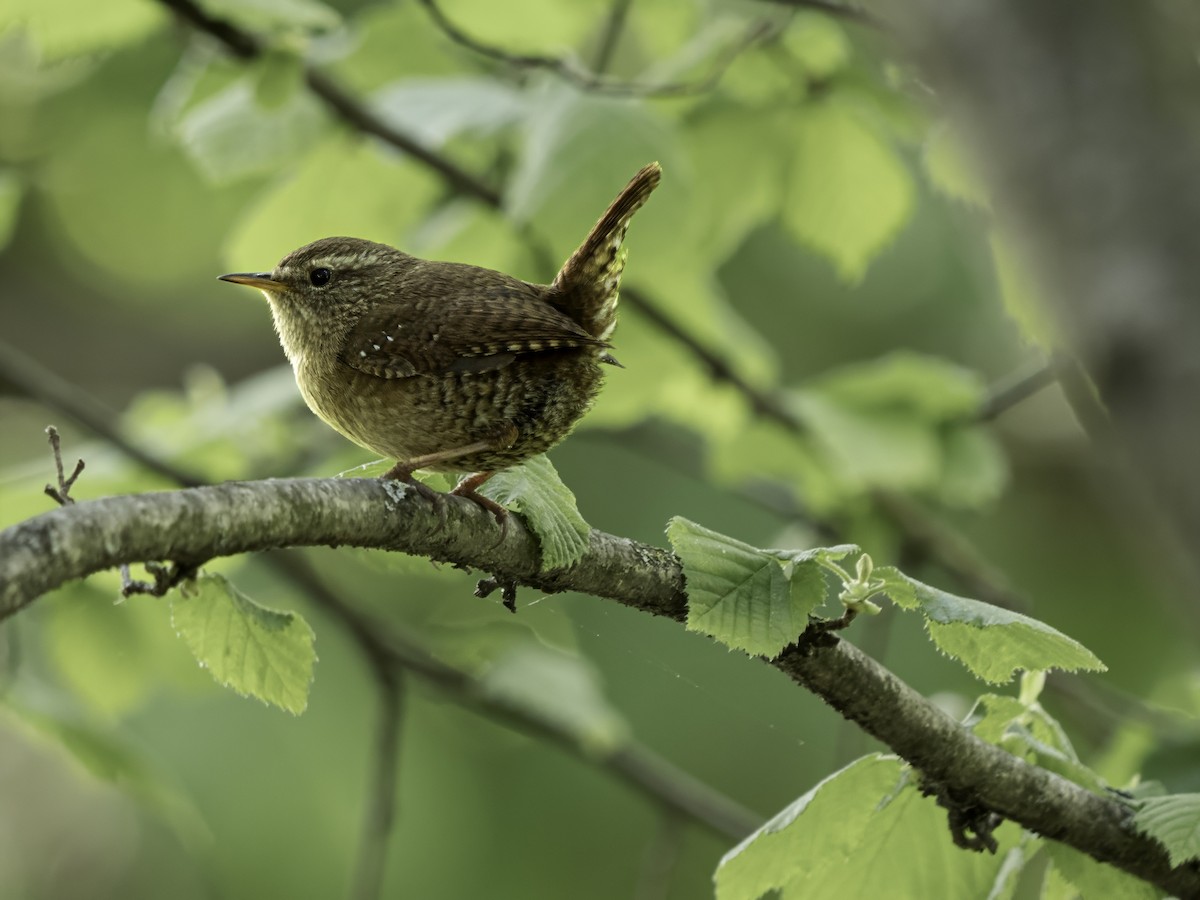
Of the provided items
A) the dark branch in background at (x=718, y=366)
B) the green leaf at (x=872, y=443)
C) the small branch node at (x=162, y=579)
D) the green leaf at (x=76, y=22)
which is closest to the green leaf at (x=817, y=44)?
the dark branch in background at (x=718, y=366)

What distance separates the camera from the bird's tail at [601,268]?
2771mm

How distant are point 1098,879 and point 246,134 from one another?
260cm

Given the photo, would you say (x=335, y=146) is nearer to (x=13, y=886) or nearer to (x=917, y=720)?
(x=917, y=720)

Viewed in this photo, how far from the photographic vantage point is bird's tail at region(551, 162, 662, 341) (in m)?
2.77

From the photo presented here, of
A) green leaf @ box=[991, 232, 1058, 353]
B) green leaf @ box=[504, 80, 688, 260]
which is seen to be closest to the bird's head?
green leaf @ box=[504, 80, 688, 260]

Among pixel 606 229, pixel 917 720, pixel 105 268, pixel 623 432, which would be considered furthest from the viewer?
pixel 105 268

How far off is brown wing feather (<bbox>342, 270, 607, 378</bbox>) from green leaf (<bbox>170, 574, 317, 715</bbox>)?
707 mm

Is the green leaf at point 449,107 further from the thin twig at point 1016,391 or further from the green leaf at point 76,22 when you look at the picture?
the thin twig at point 1016,391

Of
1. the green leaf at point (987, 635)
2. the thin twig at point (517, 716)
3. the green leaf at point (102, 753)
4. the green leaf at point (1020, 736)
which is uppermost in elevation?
the green leaf at point (987, 635)

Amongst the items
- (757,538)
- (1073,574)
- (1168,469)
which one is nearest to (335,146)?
(1168,469)

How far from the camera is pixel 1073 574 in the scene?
279 inches

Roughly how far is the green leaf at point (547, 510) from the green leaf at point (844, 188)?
1.87 metres

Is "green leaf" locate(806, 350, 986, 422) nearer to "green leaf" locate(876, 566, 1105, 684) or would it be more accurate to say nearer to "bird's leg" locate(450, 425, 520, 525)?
"bird's leg" locate(450, 425, 520, 525)

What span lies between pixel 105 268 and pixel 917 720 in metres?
7.85
